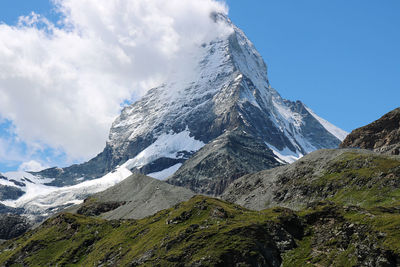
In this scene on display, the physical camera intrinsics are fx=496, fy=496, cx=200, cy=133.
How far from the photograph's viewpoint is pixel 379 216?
99312mm

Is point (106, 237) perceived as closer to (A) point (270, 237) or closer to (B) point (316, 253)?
(A) point (270, 237)

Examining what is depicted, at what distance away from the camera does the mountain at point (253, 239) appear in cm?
9212

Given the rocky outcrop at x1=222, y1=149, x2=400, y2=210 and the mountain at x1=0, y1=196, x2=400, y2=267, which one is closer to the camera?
the mountain at x1=0, y1=196, x2=400, y2=267

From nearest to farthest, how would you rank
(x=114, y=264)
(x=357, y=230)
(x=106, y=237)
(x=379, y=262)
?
1. (x=379, y=262)
2. (x=357, y=230)
3. (x=114, y=264)
4. (x=106, y=237)

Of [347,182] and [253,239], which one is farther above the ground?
[347,182]

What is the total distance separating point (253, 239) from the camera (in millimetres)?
106000

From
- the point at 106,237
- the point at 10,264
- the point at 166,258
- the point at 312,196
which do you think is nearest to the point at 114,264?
the point at 166,258

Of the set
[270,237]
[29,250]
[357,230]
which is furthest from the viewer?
[29,250]

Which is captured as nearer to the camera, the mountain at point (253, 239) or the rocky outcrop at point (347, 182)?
the mountain at point (253, 239)

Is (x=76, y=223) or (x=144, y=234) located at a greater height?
(x=76, y=223)

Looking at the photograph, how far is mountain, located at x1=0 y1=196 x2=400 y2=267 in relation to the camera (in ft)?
302

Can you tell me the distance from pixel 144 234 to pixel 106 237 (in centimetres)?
2545

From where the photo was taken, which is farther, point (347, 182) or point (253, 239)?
point (347, 182)

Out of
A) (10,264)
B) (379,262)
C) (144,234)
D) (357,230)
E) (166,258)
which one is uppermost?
(10,264)
